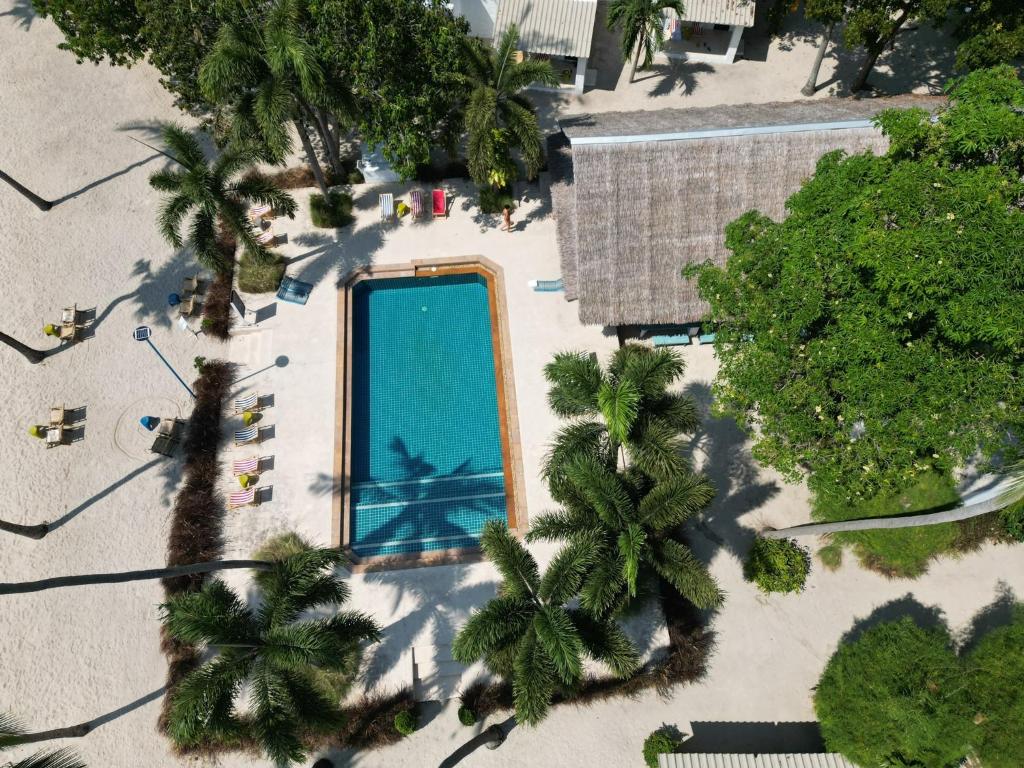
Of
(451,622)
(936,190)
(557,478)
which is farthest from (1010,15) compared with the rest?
(451,622)

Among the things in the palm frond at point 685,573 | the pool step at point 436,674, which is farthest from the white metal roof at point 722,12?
the pool step at point 436,674

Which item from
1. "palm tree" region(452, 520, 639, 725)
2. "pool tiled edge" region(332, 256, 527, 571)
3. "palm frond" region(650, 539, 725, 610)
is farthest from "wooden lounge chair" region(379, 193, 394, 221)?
"palm frond" region(650, 539, 725, 610)

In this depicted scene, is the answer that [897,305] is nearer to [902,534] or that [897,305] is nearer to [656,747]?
[902,534]

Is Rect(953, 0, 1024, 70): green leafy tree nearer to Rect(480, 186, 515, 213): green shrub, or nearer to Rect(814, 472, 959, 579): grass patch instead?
Rect(814, 472, 959, 579): grass patch

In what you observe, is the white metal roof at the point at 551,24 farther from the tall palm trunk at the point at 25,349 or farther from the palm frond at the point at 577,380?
the tall palm trunk at the point at 25,349

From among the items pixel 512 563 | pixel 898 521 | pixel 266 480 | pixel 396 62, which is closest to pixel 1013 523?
pixel 898 521
